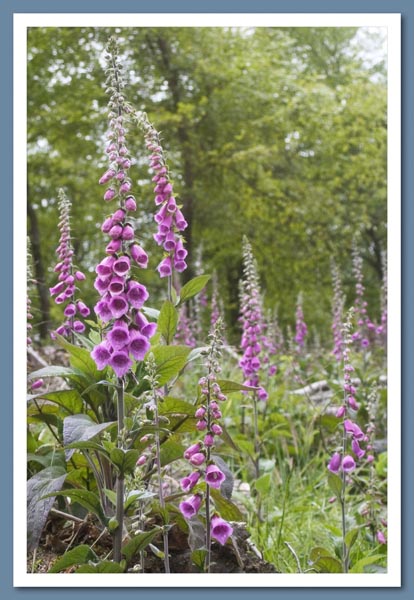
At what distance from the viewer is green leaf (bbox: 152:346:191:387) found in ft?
7.08

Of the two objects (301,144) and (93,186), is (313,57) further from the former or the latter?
(93,186)

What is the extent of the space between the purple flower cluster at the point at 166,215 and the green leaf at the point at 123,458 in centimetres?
74

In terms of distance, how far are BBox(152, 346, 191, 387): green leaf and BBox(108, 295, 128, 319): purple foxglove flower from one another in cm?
31

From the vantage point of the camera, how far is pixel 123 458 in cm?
192

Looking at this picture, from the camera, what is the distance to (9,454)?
8.48 ft

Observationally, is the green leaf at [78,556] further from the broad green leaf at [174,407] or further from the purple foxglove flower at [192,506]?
the broad green leaf at [174,407]

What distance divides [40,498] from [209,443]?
1.85 ft

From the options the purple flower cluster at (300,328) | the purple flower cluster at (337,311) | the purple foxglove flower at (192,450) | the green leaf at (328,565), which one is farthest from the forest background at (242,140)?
the purple foxglove flower at (192,450)

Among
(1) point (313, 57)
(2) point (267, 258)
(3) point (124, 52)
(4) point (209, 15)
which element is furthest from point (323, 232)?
(4) point (209, 15)

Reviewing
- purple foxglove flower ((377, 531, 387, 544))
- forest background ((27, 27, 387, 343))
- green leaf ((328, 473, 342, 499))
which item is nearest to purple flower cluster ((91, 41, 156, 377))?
green leaf ((328, 473, 342, 499))

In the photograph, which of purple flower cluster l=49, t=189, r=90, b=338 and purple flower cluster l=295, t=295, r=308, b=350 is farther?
purple flower cluster l=295, t=295, r=308, b=350

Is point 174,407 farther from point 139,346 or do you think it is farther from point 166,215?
point 166,215

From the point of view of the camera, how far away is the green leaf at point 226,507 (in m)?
2.26

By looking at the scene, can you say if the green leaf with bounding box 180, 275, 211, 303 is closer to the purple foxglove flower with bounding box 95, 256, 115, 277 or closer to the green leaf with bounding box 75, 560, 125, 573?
the purple foxglove flower with bounding box 95, 256, 115, 277
